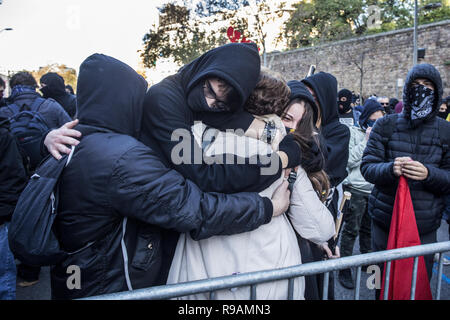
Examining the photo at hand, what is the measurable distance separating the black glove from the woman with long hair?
0.03m

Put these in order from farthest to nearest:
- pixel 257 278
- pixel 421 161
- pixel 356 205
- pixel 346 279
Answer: pixel 356 205, pixel 346 279, pixel 421 161, pixel 257 278

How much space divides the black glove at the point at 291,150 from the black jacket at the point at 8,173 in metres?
2.20

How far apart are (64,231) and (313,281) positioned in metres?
1.24

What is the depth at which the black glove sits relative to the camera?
5.03 feet

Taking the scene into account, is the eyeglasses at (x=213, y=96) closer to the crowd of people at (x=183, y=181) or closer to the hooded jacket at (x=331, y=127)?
the crowd of people at (x=183, y=181)

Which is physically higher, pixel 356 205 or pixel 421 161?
pixel 421 161

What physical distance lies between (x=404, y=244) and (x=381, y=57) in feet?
74.7

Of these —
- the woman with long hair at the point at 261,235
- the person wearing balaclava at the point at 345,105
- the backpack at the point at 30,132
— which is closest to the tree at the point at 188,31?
the person wearing balaclava at the point at 345,105

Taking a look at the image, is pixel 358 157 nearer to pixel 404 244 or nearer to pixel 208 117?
pixel 404 244

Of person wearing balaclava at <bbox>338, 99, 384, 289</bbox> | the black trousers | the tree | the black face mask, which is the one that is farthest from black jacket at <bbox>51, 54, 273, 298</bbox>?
the tree

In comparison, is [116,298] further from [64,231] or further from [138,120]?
[138,120]

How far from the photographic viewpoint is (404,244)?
2273mm

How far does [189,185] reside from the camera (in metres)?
1.37

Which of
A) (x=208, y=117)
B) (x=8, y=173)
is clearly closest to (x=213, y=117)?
(x=208, y=117)
